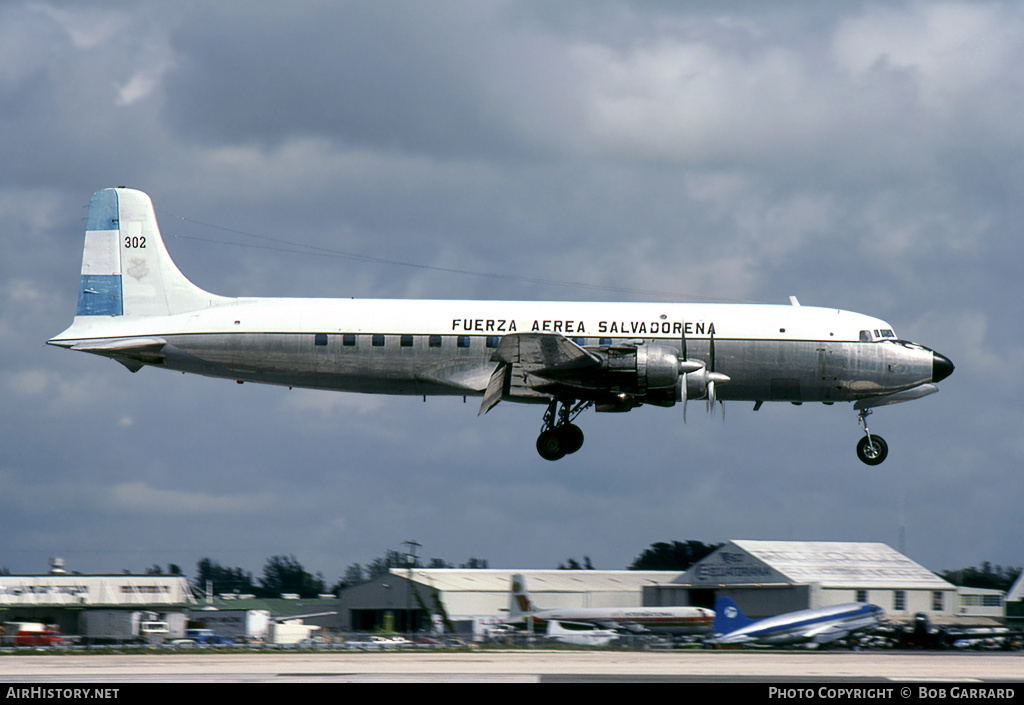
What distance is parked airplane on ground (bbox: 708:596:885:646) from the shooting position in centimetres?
4741

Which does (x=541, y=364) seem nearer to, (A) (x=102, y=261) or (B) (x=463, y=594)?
(A) (x=102, y=261)

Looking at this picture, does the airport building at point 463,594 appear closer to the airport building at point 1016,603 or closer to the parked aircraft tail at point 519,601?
the parked aircraft tail at point 519,601

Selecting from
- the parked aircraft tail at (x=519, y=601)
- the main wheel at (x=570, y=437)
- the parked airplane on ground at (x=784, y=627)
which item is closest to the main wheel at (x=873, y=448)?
the main wheel at (x=570, y=437)

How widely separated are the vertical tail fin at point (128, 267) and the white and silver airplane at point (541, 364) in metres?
1.12

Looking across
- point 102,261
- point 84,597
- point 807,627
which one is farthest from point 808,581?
point 84,597

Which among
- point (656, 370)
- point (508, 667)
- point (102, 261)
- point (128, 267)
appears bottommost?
point (508, 667)

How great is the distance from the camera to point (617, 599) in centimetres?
7119

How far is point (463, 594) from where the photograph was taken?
71875mm

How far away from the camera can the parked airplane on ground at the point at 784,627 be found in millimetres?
47406

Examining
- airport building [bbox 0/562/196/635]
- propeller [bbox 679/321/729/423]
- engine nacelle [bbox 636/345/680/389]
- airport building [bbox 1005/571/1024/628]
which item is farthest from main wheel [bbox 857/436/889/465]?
airport building [bbox 0/562/196/635]

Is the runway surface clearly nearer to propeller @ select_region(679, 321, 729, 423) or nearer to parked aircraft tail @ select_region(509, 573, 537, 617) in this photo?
propeller @ select_region(679, 321, 729, 423)

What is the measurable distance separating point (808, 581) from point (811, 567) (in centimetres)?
240

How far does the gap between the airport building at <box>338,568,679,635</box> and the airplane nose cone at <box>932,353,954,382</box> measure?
37797 millimetres
